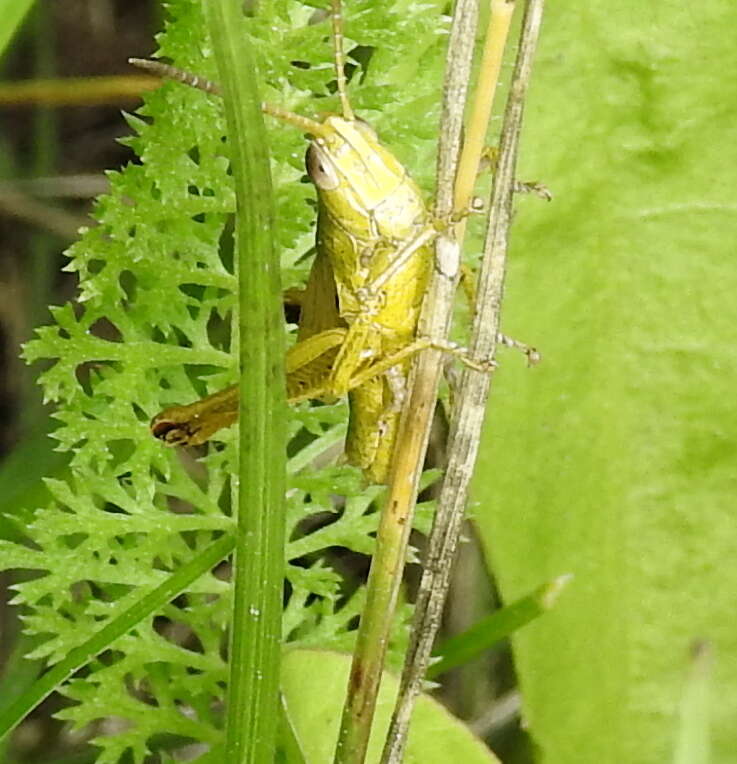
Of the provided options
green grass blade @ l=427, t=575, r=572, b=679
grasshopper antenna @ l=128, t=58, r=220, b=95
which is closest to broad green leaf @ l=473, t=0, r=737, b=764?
green grass blade @ l=427, t=575, r=572, b=679

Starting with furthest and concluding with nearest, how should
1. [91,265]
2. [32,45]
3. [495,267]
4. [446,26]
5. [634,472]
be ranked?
[32,45]
[91,265]
[634,472]
[446,26]
[495,267]

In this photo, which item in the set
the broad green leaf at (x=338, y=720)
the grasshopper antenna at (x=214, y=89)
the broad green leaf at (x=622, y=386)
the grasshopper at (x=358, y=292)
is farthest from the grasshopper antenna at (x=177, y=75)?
the broad green leaf at (x=338, y=720)

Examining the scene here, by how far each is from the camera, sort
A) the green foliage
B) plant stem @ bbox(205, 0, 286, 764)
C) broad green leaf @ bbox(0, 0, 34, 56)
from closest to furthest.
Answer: plant stem @ bbox(205, 0, 286, 764), broad green leaf @ bbox(0, 0, 34, 56), the green foliage

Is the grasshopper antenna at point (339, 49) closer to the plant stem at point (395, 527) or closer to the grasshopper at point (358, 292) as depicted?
the grasshopper at point (358, 292)

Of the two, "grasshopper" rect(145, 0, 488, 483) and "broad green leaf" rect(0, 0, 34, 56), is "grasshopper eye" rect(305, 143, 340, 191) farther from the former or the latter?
"broad green leaf" rect(0, 0, 34, 56)

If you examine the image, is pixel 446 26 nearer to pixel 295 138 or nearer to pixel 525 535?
pixel 295 138

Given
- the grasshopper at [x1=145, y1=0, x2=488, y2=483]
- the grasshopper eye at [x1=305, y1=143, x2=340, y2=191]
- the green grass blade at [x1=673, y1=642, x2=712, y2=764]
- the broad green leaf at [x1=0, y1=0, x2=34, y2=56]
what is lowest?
the green grass blade at [x1=673, y1=642, x2=712, y2=764]

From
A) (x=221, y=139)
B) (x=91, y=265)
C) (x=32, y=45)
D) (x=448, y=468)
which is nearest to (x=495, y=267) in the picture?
(x=448, y=468)

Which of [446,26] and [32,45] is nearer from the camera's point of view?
[446,26]
